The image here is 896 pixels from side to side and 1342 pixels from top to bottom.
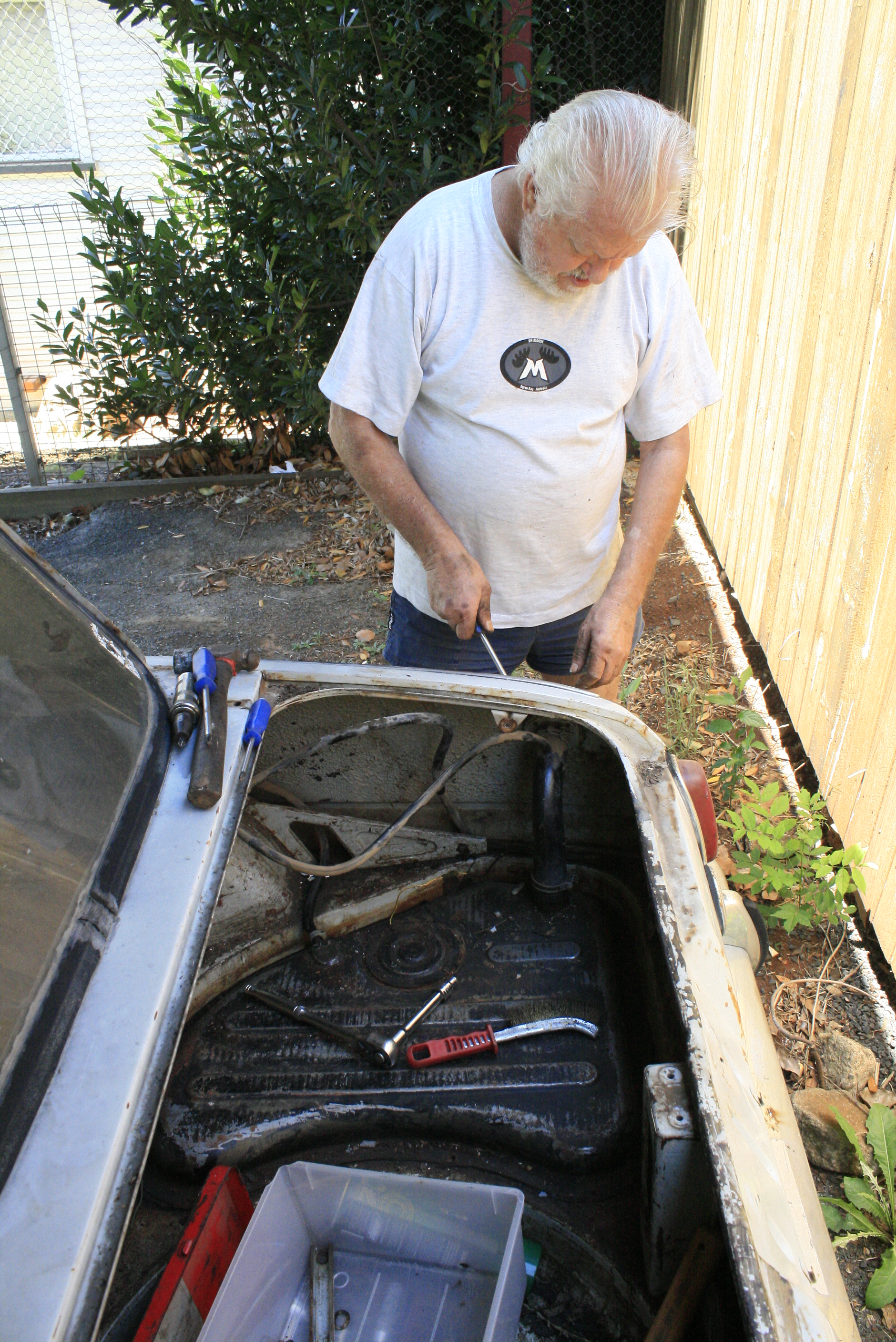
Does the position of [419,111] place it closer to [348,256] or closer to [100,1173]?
[348,256]

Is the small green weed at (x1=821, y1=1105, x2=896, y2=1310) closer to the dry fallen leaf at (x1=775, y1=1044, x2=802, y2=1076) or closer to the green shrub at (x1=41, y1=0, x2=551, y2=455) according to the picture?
the dry fallen leaf at (x1=775, y1=1044, x2=802, y2=1076)

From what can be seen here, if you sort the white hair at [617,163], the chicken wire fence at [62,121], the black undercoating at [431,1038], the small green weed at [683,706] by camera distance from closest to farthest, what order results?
the black undercoating at [431,1038] < the white hair at [617,163] < the small green weed at [683,706] < the chicken wire fence at [62,121]

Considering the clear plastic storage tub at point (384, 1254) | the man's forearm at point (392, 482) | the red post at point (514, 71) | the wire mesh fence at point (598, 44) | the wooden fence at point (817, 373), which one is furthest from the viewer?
the wire mesh fence at point (598, 44)

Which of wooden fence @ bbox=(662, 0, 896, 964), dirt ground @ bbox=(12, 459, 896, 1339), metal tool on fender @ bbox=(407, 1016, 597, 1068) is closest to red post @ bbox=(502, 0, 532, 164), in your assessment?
wooden fence @ bbox=(662, 0, 896, 964)

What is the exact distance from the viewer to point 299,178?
17.3 ft

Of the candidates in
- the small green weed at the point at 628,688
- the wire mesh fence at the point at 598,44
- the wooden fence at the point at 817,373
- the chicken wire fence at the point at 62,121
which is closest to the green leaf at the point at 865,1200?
the wooden fence at the point at 817,373

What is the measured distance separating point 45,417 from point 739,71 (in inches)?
224

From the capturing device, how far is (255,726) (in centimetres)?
159

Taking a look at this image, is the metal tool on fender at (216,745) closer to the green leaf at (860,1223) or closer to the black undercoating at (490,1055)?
the black undercoating at (490,1055)

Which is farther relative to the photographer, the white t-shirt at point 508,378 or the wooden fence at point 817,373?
the wooden fence at point 817,373

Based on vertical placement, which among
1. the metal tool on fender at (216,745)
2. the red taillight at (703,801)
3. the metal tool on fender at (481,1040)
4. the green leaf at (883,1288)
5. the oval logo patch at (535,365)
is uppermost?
the oval logo patch at (535,365)

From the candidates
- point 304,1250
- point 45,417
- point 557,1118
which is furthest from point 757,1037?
point 45,417

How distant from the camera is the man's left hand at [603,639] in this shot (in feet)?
7.00

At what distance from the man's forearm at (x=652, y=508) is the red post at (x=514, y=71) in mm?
3105
